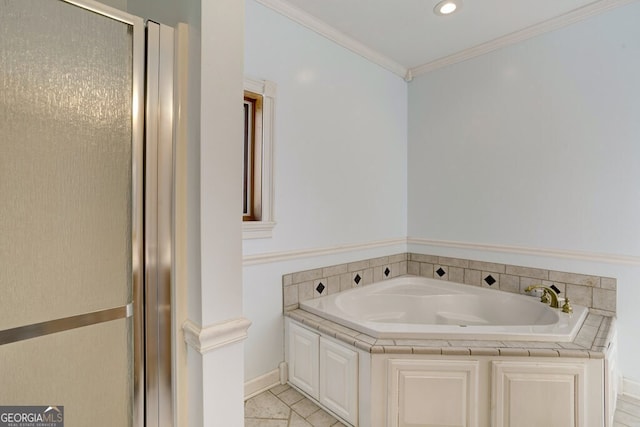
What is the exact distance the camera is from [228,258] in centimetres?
101

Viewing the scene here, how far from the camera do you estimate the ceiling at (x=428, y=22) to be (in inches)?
87.1

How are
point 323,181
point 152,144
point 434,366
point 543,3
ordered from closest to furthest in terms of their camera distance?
point 152,144, point 434,366, point 543,3, point 323,181

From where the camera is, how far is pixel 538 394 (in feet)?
5.42

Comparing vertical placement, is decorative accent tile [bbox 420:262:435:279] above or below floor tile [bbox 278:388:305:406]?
above

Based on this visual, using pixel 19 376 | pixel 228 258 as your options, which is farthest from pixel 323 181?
pixel 19 376

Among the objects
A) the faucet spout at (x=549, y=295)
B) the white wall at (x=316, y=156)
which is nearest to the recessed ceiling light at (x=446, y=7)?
the white wall at (x=316, y=156)

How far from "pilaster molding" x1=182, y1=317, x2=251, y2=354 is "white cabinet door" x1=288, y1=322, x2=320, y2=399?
44.9 inches

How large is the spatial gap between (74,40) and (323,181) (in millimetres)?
1833

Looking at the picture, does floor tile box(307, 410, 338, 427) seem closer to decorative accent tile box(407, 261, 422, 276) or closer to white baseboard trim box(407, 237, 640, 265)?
decorative accent tile box(407, 261, 422, 276)

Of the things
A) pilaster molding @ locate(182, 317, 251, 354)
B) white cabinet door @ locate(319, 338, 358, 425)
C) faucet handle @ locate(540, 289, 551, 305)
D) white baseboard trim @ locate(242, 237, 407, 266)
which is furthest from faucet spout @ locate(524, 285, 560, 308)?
pilaster molding @ locate(182, 317, 251, 354)

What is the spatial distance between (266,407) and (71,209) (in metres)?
1.76

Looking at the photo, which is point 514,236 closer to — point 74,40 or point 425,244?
point 425,244

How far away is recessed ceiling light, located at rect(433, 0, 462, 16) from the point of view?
216 cm

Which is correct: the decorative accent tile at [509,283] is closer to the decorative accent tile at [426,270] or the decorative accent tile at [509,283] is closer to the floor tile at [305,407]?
the decorative accent tile at [426,270]
